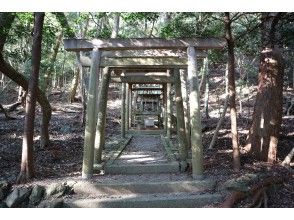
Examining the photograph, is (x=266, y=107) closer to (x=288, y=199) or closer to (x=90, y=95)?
(x=288, y=199)

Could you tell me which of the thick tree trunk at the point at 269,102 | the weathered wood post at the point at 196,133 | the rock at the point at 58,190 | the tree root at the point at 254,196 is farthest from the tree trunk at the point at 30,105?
the thick tree trunk at the point at 269,102

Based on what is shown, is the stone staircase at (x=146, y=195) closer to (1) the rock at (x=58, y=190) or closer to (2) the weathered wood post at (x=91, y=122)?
(1) the rock at (x=58, y=190)

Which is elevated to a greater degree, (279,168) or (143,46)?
(143,46)

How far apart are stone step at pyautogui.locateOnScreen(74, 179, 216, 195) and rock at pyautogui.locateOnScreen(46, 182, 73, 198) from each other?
230 millimetres

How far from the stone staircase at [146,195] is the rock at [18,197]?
2.41ft

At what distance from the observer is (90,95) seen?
24.1 feet

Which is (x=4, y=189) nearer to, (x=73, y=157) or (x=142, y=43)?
(x=73, y=157)

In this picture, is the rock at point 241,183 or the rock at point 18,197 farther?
the rock at point 18,197

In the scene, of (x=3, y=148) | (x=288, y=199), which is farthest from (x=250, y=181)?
(x=3, y=148)

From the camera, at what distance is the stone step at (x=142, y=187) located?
22.2ft

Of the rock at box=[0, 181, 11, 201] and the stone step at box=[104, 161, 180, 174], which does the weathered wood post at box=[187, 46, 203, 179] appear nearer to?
the stone step at box=[104, 161, 180, 174]

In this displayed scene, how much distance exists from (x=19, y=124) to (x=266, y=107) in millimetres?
11121

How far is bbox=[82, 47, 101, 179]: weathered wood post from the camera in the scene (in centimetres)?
725

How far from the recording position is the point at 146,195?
662cm
